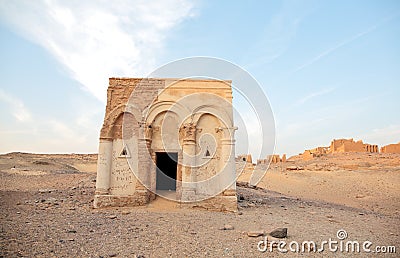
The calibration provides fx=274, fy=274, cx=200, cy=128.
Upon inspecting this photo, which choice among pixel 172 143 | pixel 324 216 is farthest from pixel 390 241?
pixel 172 143

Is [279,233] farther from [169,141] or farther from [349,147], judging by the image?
[349,147]

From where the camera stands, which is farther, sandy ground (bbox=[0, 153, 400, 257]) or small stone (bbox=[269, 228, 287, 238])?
small stone (bbox=[269, 228, 287, 238])

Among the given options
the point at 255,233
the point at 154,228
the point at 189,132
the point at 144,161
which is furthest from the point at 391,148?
the point at 154,228

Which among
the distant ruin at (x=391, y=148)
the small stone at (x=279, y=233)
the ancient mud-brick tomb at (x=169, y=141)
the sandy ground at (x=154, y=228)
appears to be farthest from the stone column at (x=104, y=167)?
the distant ruin at (x=391, y=148)

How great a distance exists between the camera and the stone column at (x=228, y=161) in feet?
33.9

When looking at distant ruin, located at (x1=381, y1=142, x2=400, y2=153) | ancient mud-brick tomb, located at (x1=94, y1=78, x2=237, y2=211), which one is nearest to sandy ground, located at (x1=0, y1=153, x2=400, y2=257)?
ancient mud-brick tomb, located at (x1=94, y1=78, x2=237, y2=211)

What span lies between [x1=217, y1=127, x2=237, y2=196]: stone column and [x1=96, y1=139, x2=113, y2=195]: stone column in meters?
4.36

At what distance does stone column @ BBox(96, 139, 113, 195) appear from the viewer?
33.7 ft

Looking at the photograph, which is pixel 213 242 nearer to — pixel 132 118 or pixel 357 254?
pixel 357 254

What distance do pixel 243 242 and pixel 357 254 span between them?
2.25 metres

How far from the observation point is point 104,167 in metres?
10.5

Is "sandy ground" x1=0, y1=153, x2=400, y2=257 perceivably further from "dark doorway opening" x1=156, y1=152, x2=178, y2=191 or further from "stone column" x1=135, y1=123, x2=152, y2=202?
"dark doorway opening" x1=156, y1=152, x2=178, y2=191

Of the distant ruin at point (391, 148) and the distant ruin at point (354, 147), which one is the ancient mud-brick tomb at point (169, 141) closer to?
the distant ruin at point (354, 147)

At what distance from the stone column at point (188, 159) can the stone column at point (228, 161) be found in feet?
3.69
